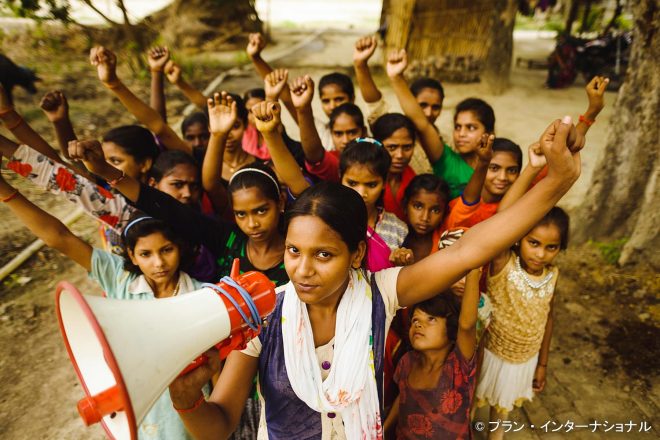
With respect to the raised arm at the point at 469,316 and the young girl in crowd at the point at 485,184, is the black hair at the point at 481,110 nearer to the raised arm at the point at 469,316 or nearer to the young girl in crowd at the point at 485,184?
the young girl in crowd at the point at 485,184

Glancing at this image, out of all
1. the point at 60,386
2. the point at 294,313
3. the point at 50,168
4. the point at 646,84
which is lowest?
the point at 60,386

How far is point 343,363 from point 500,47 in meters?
7.75

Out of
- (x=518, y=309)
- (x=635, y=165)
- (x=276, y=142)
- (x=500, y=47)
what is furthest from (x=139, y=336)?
(x=500, y=47)

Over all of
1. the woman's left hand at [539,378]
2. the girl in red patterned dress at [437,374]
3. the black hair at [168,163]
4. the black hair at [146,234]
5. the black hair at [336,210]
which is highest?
the black hair at [336,210]

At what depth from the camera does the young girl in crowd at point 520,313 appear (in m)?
2.12

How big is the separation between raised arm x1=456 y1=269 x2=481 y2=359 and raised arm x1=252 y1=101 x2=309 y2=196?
0.89m

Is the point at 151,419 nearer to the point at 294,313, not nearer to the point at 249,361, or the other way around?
the point at 249,361

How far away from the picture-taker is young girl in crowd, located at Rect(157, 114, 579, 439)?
133 cm

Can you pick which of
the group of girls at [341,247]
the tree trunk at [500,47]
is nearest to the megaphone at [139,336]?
the group of girls at [341,247]

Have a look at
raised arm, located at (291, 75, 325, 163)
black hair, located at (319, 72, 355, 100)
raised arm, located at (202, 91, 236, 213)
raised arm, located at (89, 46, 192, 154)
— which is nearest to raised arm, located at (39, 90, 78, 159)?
raised arm, located at (89, 46, 192, 154)

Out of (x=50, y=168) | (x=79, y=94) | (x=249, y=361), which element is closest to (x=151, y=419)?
(x=249, y=361)

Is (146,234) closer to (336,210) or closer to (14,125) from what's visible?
(14,125)

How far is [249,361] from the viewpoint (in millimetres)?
1402

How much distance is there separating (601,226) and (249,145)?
3.18 metres
